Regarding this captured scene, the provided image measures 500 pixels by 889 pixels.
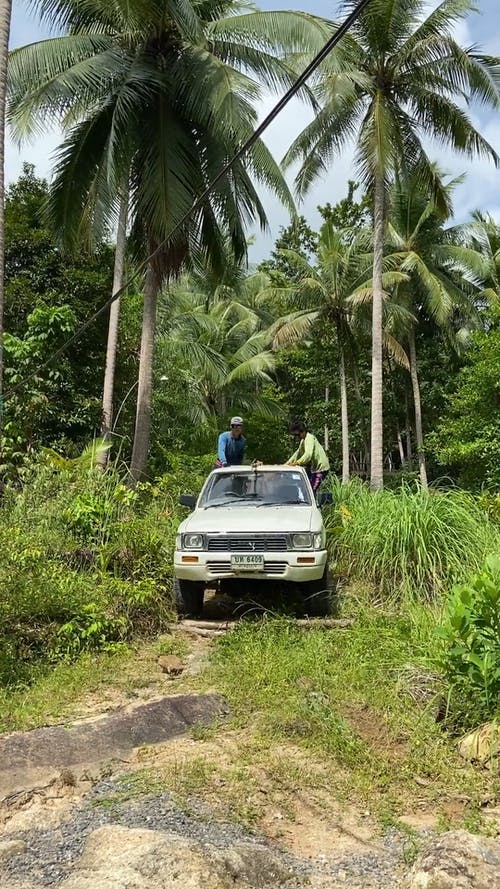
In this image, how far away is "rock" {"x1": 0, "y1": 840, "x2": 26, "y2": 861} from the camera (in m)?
3.01

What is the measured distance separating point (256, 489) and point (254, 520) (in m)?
1.05

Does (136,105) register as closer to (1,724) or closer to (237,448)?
(237,448)

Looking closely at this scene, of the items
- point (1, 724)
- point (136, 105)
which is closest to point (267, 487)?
point (1, 724)

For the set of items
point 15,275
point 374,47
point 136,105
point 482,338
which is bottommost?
point 482,338

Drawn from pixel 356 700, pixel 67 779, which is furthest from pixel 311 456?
pixel 67 779

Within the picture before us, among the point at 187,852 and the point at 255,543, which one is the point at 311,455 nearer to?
the point at 255,543

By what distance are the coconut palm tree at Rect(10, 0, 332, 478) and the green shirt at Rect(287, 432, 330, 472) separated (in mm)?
4730

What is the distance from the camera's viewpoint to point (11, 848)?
3.07 metres

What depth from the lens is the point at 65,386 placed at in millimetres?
16328

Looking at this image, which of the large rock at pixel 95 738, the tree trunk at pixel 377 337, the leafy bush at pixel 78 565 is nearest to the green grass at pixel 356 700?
the large rock at pixel 95 738

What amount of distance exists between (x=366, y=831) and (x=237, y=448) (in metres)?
6.74

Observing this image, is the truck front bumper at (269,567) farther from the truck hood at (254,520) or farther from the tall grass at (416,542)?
the tall grass at (416,542)

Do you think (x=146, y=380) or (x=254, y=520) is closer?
(x=254, y=520)

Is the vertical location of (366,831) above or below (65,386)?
below
